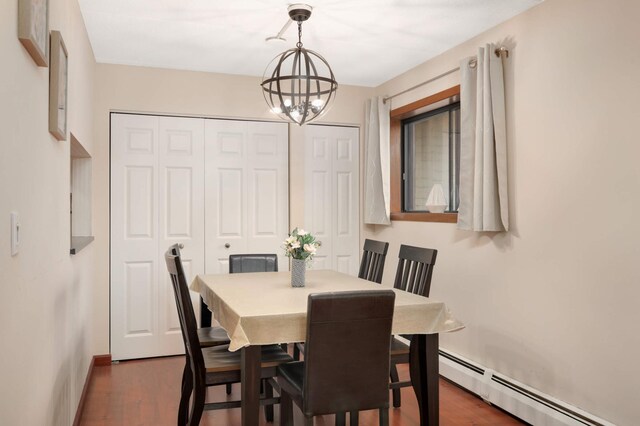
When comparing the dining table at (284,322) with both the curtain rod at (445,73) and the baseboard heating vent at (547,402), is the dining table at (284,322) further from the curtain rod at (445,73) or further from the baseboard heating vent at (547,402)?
the curtain rod at (445,73)

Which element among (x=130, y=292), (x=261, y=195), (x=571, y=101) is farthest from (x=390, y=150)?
(x=130, y=292)

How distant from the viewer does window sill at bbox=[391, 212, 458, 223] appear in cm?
394

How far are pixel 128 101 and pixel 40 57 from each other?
2.69m

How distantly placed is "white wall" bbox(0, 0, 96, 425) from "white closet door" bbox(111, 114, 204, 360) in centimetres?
120

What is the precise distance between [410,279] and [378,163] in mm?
1826

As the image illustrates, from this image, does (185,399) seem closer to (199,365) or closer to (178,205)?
(199,365)

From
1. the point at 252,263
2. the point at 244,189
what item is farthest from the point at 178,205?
the point at 252,263

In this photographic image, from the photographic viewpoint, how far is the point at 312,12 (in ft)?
10.5

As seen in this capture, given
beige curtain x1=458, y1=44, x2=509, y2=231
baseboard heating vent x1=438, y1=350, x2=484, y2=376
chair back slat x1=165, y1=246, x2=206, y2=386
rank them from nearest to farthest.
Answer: chair back slat x1=165, y1=246, x2=206, y2=386 < beige curtain x1=458, y1=44, x2=509, y2=231 < baseboard heating vent x1=438, y1=350, x2=484, y2=376

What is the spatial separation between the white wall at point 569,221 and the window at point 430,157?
674mm

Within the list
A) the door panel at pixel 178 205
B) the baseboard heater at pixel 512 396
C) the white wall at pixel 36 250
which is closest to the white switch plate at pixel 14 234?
the white wall at pixel 36 250

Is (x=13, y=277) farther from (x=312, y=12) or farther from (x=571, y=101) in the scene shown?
(x=571, y=101)

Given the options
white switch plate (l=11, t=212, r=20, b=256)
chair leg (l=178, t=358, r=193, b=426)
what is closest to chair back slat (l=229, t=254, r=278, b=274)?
chair leg (l=178, t=358, r=193, b=426)

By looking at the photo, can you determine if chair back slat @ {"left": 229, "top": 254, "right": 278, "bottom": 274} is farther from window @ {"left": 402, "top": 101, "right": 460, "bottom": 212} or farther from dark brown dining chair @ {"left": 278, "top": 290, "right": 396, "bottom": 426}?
dark brown dining chair @ {"left": 278, "top": 290, "right": 396, "bottom": 426}
